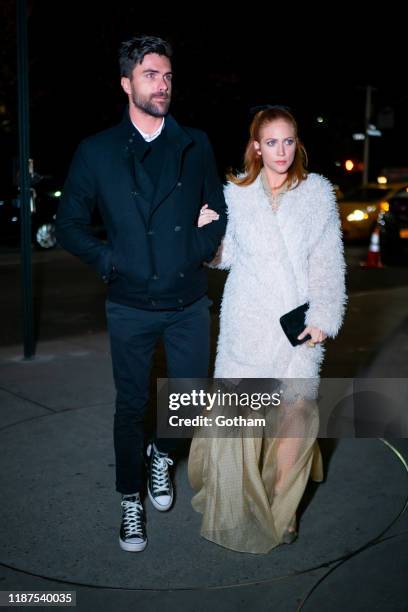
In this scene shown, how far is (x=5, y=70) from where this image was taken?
22797 mm

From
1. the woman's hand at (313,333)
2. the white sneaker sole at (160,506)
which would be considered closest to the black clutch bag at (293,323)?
the woman's hand at (313,333)

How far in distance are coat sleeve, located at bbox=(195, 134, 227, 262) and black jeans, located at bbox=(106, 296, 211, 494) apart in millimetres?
269

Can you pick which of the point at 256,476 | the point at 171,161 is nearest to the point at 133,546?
the point at 256,476

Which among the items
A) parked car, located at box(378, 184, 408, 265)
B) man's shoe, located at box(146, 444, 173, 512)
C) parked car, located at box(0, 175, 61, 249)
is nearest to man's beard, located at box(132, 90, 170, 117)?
man's shoe, located at box(146, 444, 173, 512)

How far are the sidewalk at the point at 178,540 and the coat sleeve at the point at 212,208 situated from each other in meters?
1.29

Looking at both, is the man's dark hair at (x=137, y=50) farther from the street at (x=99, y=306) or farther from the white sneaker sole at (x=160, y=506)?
the street at (x=99, y=306)

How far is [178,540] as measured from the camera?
329cm

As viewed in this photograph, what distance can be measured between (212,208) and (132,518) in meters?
1.40

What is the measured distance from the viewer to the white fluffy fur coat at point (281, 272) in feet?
10.3

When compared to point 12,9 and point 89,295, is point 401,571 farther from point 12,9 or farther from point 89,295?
point 12,9

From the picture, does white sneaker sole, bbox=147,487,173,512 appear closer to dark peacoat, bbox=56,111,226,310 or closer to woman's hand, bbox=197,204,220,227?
dark peacoat, bbox=56,111,226,310


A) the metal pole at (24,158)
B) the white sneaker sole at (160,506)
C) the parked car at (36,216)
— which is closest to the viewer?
the white sneaker sole at (160,506)

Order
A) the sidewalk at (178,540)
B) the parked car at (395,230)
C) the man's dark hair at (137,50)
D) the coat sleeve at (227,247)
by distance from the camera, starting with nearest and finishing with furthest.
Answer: the sidewalk at (178,540)
the man's dark hair at (137,50)
the coat sleeve at (227,247)
the parked car at (395,230)

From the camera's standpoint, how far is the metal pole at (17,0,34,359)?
5750 millimetres
